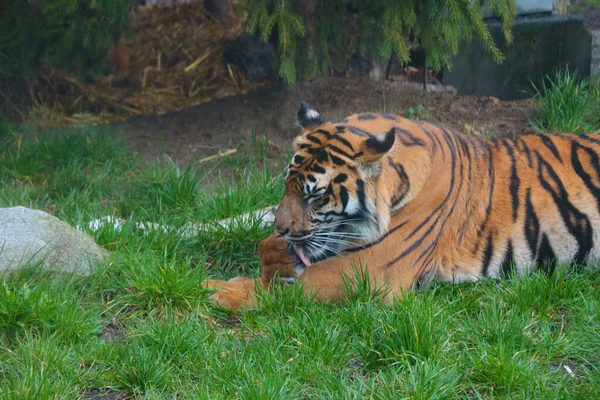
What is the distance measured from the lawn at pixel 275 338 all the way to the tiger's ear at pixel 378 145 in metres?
0.69

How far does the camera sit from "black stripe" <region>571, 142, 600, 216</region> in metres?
4.61

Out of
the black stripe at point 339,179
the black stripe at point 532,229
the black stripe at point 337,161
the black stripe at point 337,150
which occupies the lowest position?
the black stripe at point 532,229

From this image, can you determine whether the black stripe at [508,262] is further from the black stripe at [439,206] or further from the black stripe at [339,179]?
the black stripe at [339,179]

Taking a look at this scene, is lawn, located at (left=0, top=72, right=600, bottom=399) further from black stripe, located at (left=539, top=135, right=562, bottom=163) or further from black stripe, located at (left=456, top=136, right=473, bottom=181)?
black stripe, located at (left=539, top=135, right=562, bottom=163)

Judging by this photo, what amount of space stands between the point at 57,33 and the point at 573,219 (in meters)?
4.87

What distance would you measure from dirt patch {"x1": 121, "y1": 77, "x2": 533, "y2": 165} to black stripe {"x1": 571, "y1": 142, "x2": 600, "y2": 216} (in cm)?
172

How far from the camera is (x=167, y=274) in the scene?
4199 mm

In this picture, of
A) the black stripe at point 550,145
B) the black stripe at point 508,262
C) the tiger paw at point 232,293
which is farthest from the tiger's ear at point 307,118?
the black stripe at point 550,145

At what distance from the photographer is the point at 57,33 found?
23.6 feet

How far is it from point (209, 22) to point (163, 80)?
4.81ft

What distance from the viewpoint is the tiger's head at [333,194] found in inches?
163

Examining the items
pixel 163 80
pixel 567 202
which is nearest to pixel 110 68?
pixel 163 80

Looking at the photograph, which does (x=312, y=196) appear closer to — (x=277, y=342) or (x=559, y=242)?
(x=277, y=342)

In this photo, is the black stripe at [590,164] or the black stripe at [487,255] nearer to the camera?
the black stripe at [487,255]
